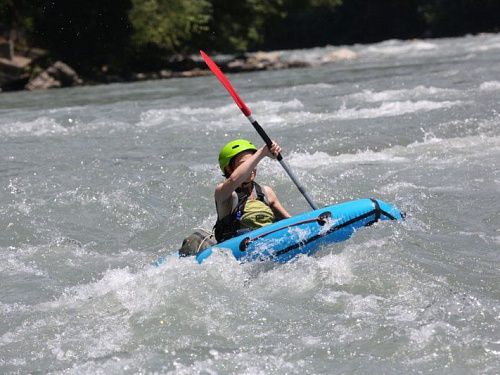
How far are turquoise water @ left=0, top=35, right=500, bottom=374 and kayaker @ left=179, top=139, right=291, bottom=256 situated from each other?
12.5 inches

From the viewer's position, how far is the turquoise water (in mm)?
4152

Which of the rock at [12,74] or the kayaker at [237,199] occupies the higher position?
the kayaker at [237,199]

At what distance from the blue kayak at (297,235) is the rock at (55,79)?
1827 centimetres

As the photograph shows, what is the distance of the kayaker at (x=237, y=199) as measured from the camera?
5504 mm

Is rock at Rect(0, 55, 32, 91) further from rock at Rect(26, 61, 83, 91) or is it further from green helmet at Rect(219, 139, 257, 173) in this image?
green helmet at Rect(219, 139, 257, 173)

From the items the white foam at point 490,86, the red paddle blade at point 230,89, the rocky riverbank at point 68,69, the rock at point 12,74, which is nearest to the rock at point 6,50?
the rocky riverbank at point 68,69

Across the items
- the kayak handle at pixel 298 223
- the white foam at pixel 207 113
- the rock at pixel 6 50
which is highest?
the kayak handle at pixel 298 223

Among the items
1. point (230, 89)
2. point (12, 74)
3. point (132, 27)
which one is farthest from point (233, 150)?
point (132, 27)

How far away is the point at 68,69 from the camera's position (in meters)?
24.3

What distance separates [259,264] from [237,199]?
557 mm

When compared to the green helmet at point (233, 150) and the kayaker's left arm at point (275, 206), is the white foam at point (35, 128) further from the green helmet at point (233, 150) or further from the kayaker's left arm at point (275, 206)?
Answer: the green helmet at point (233, 150)

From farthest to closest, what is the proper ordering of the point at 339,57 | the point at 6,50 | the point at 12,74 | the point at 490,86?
the point at 339,57 < the point at 6,50 < the point at 12,74 < the point at 490,86

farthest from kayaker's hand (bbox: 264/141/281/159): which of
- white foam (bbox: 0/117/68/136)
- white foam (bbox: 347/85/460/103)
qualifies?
white foam (bbox: 347/85/460/103)

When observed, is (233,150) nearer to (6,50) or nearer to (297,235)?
(297,235)
